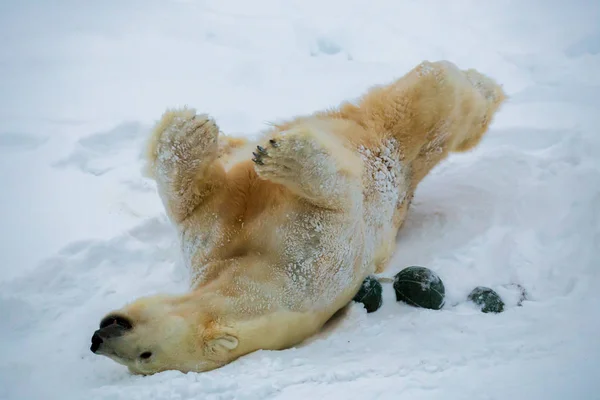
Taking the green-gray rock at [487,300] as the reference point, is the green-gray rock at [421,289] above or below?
above

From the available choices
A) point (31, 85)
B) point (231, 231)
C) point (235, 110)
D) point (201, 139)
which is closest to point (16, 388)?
point (231, 231)

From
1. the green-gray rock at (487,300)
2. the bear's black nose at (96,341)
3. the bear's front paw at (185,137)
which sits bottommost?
the green-gray rock at (487,300)

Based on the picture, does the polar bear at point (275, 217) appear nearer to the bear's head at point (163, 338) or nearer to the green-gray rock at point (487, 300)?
the bear's head at point (163, 338)

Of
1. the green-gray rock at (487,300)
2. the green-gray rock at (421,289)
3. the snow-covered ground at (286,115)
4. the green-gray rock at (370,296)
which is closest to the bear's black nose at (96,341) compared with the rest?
the snow-covered ground at (286,115)

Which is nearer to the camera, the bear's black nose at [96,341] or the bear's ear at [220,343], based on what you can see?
the bear's black nose at [96,341]

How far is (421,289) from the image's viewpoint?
275 cm

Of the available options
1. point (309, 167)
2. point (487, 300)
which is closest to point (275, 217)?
point (309, 167)

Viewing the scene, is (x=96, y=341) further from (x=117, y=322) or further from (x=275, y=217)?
(x=275, y=217)

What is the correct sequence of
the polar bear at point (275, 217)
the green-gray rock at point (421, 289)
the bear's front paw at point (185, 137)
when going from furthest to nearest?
the green-gray rock at point (421, 289), the bear's front paw at point (185, 137), the polar bear at point (275, 217)

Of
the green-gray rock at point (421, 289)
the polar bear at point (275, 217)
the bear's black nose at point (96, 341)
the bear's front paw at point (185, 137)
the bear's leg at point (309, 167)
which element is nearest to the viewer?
the bear's black nose at point (96, 341)

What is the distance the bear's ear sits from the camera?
2215 mm

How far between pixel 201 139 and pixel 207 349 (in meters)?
0.98

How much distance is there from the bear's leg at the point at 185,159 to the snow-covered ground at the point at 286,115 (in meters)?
0.67

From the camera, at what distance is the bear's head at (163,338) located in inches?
82.5
